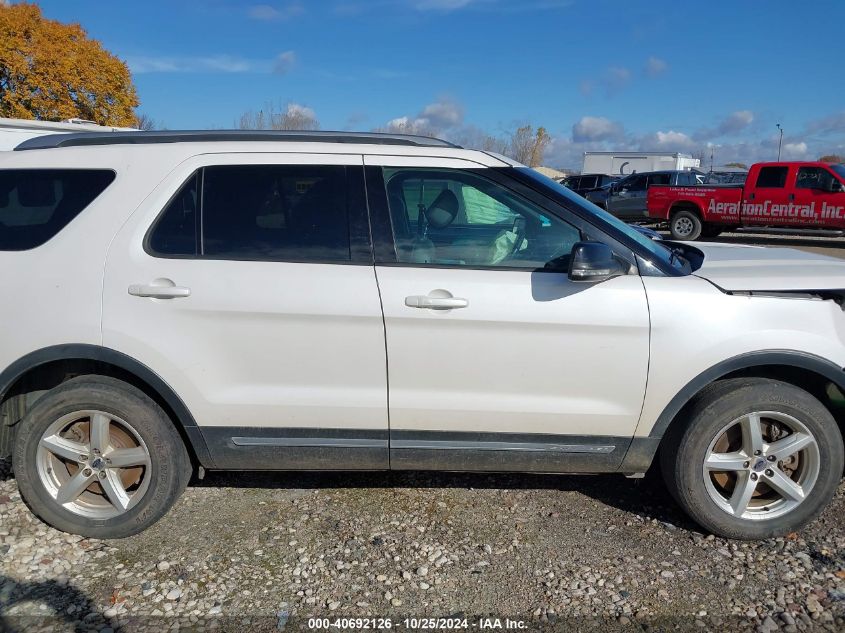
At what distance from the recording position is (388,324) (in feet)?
9.68

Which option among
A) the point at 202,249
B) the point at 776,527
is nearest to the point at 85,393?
the point at 202,249

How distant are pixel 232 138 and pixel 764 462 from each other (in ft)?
9.86

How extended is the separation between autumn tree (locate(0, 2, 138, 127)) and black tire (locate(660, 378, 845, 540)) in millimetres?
24822

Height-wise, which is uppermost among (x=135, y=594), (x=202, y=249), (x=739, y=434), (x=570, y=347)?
(x=202, y=249)

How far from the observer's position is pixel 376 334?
9.70 ft

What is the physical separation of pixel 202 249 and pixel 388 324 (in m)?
0.96

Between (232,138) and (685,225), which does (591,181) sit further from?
(232,138)

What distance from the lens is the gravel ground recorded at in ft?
8.84

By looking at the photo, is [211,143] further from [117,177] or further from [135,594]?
[135,594]

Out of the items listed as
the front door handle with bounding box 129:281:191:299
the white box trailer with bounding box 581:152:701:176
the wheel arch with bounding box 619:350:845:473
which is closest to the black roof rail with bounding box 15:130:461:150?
the front door handle with bounding box 129:281:191:299

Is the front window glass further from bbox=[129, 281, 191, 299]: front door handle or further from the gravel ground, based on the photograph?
the gravel ground

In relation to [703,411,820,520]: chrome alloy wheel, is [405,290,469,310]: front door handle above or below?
above

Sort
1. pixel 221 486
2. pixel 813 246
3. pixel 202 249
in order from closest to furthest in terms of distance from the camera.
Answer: pixel 202 249 < pixel 221 486 < pixel 813 246

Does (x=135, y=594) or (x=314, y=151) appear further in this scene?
(x=314, y=151)
